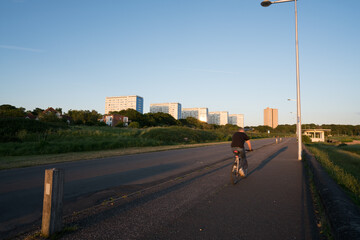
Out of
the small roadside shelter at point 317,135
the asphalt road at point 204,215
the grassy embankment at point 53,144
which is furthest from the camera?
the small roadside shelter at point 317,135

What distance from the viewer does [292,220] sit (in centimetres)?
426

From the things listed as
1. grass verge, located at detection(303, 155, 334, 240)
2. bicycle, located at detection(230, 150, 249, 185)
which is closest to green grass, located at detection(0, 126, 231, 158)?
bicycle, located at detection(230, 150, 249, 185)

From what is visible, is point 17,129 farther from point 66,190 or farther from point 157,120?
point 157,120

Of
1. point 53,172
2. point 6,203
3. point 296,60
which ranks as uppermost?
point 296,60

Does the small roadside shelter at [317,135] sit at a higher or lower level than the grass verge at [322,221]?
higher

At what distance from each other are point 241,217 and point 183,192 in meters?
2.09

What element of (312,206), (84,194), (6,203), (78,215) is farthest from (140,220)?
(312,206)

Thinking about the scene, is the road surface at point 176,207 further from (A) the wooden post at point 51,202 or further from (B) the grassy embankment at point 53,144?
(B) the grassy embankment at point 53,144

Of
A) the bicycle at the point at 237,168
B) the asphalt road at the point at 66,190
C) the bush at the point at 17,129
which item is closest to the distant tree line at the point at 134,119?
the bush at the point at 17,129

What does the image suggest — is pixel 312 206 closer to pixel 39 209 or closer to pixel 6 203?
pixel 39 209

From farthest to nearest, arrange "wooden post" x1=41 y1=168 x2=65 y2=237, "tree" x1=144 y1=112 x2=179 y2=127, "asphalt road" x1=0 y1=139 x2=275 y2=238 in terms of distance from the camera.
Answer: "tree" x1=144 y1=112 x2=179 y2=127, "asphalt road" x1=0 y1=139 x2=275 y2=238, "wooden post" x1=41 y1=168 x2=65 y2=237

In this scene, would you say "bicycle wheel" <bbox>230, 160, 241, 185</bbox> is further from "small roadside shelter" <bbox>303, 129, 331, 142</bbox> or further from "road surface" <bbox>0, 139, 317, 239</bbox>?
"small roadside shelter" <bbox>303, 129, 331, 142</bbox>

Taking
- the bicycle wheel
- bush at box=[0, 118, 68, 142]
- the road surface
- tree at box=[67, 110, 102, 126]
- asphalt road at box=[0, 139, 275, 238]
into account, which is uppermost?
tree at box=[67, 110, 102, 126]

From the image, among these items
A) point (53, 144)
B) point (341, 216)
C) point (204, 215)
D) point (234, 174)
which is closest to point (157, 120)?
point (53, 144)
